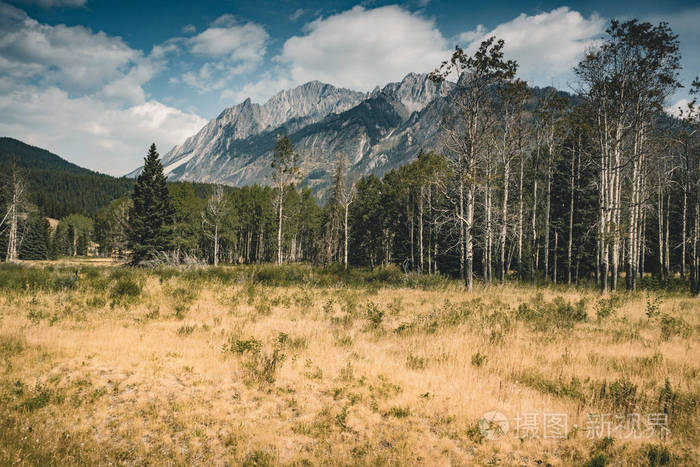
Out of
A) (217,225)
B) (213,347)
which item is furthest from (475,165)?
(217,225)

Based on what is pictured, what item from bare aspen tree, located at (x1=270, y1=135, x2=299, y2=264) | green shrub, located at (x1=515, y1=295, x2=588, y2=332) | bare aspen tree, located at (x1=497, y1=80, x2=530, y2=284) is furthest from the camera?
bare aspen tree, located at (x1=270, y1=135, x2=299, y2=264)

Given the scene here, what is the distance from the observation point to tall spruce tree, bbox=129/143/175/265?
125ft

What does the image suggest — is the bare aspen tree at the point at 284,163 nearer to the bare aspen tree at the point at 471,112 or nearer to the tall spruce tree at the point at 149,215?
the tall spruce tree at the point at 149,215

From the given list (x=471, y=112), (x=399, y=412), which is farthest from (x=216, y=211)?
(x=399, y=412)

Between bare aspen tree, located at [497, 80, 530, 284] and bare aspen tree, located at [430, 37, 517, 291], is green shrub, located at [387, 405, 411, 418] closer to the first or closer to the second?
bare aspen tree, located at [430, 37, 517, 291]

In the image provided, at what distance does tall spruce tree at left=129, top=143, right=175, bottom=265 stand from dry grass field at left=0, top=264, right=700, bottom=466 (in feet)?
101

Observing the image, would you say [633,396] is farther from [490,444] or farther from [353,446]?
[353,446]

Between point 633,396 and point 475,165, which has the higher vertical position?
point 475,165

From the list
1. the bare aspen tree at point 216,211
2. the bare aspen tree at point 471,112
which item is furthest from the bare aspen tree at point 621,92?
the bare aspen tree at point 216,211

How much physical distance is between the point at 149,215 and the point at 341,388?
4143 centimetres

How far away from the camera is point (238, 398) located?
5719mm

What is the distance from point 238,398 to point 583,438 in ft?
18.7

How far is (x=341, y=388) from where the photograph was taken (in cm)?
599
